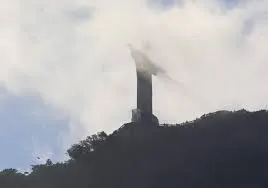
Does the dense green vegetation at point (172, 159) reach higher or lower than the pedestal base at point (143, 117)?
lower

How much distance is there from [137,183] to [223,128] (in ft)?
64.0

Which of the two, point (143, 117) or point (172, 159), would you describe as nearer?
point (172, 159)

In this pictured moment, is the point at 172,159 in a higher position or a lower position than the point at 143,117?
lower

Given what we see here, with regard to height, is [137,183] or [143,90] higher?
[143,90]

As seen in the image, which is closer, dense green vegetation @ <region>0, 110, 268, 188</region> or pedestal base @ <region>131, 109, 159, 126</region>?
dense green vegetation @ <region>0, 110, 268, 188</region>

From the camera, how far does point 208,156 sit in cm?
9219

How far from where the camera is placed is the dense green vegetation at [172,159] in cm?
8938

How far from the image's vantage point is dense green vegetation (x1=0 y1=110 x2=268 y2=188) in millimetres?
89375

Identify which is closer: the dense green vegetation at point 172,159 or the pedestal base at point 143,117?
the dense green vegetation at point 172,159

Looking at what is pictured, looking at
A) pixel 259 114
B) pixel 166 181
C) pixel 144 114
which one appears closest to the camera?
pixel 166 181

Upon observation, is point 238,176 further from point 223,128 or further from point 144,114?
point 144,114

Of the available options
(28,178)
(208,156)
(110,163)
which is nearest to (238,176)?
(208,156)

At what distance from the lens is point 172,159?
93.2 metres

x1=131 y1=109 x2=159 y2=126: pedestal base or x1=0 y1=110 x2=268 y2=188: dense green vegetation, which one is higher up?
x1=131 y1=109 x2=159 y2=126: pedestal base
